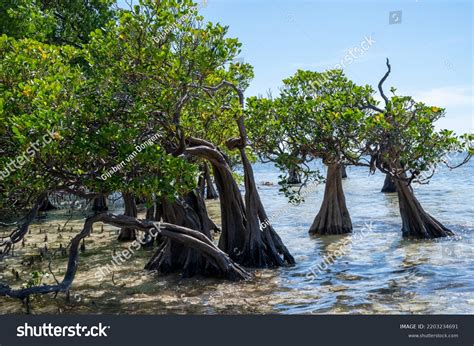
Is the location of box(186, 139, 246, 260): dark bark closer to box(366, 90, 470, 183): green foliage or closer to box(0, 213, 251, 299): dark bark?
box(0, 213, 251, 299): dark bark

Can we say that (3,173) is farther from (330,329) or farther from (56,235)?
(56,235)

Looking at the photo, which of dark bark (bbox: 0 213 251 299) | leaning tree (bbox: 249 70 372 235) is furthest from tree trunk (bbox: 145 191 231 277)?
leaning tree (bbox: 249 70 372 235)

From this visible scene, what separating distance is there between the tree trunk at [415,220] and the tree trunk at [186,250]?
8721 millimetres

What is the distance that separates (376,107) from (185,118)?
29.4ft

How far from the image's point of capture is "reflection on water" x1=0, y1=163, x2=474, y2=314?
1320 centimetres

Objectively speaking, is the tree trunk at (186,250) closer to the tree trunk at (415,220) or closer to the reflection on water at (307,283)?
the reflection on water at (307,283)

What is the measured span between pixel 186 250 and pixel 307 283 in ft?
11.3

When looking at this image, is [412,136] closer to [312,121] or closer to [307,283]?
[312,121]

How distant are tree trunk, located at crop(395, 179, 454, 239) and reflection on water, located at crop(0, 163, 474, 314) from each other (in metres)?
0.54

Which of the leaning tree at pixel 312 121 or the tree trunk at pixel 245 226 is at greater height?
the leaning tree at pixel 312 121

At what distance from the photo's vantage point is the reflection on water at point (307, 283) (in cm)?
1320

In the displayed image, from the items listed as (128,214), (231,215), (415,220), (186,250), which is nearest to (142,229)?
(186,250)

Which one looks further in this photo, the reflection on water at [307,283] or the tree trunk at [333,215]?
the tree trunk at [333,215]

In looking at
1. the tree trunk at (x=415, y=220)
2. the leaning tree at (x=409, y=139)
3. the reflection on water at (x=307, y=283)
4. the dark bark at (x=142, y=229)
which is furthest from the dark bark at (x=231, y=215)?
the tree trunk at (x=415, y=220)
